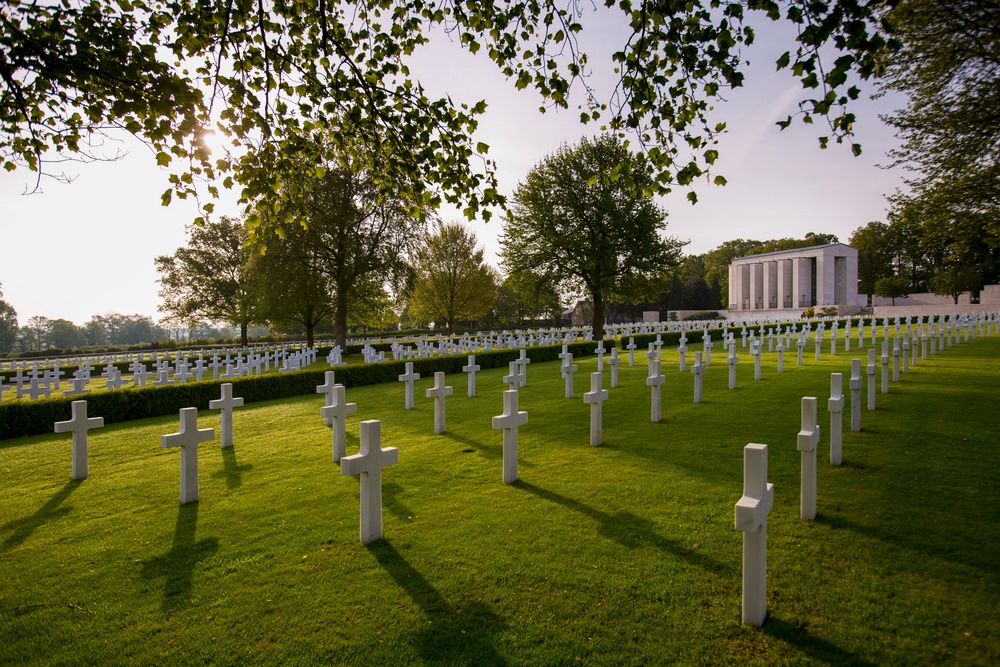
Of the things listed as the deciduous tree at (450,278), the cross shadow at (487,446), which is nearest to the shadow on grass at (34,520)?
the cross shadow at (487,446)

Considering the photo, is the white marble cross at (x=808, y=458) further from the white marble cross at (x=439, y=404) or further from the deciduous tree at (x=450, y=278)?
the deciduous tree at (x=450, y=278)

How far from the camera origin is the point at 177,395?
11.0 metres

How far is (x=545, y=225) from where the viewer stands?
27.3 metres

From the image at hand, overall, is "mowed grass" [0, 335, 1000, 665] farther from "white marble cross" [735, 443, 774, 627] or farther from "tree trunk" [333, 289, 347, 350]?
"tree trunk" [333, 289, 347, 350]

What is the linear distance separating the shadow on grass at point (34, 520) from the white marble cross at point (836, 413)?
6.77 meters

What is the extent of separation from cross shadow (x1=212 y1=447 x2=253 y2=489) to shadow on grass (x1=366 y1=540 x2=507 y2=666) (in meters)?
2.84

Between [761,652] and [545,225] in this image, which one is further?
[545,225]

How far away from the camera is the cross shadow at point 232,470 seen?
5.34 m

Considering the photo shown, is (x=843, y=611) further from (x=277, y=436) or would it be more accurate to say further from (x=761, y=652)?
(x=277, y=436)

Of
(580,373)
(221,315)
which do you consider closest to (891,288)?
(580,373)

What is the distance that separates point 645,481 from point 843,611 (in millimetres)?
2157

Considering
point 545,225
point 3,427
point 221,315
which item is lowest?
point 3,427

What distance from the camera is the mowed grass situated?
8.47 feet

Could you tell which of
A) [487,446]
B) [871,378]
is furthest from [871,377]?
[487,446]
